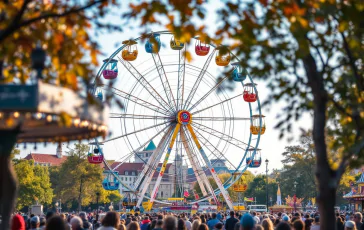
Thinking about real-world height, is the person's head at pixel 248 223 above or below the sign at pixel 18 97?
below

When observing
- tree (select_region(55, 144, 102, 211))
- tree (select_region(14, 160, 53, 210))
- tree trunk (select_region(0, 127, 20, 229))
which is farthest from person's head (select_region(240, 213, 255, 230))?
tree (select_region(55, 144, 102, 211))

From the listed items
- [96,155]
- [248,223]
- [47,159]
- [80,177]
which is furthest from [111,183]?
[47,159]

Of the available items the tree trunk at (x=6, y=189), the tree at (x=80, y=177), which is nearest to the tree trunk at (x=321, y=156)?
the tree trunk at (x=6, y=189)

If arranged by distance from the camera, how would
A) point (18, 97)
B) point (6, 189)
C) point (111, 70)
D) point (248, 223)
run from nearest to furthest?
point (18, 97), point (6, 189), point (248, 223), point (111, 70)

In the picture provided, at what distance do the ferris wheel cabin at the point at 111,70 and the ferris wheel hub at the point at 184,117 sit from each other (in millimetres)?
5531

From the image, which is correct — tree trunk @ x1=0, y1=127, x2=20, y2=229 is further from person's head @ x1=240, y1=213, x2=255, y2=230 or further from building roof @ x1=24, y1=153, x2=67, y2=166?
building roof @ x1=24, y1=153, x2=67, y2=166

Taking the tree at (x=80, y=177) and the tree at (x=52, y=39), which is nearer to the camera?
the tree at (x=52, y=39)

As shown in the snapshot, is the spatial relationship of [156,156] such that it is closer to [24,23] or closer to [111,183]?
[111,183]

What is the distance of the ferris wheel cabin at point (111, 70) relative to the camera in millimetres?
48594

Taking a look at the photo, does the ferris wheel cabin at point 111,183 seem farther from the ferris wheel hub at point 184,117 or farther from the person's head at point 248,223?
the person's head at point 248,223

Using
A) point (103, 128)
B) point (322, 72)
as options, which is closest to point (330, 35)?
point (322, 72)

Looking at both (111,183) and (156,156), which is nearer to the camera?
(156,156)

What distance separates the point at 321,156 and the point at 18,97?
15.4 feet

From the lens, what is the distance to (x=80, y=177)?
8875 cm
